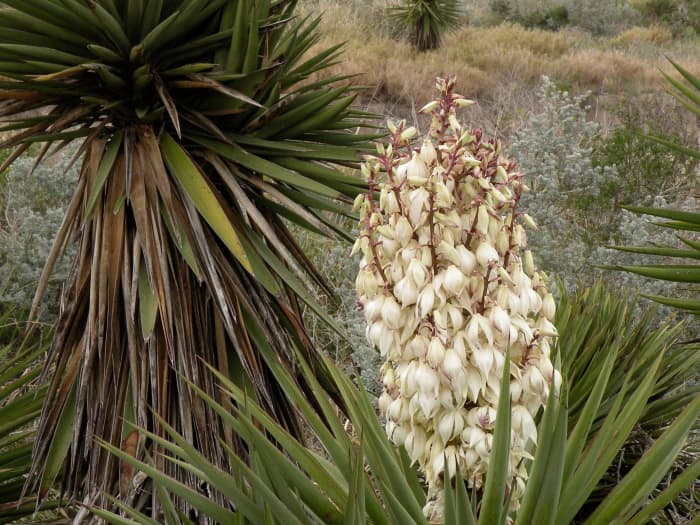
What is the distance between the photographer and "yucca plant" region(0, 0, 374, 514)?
241cm

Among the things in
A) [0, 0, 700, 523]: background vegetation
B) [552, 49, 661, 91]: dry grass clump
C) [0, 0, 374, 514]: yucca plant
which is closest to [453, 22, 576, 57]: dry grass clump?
[552, 49, 661, 91]: dry grass clump

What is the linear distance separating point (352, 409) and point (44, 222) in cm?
347

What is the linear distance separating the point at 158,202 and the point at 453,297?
143 centimetres

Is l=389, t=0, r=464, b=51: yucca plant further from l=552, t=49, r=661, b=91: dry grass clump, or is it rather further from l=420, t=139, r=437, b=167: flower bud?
l=420, t=139, r=437, b=167: flower bud

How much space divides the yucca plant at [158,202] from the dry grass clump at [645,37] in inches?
557

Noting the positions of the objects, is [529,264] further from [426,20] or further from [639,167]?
[426,20]

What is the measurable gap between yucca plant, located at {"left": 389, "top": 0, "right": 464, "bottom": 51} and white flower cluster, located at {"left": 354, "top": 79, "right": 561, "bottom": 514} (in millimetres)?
11552

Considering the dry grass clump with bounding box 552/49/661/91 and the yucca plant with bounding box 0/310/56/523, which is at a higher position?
the dry grass clump with bounding box 552/49/661/91

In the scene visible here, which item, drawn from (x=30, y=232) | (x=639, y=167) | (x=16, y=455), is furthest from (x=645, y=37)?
(x=16, y=455)

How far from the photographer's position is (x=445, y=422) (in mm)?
1368

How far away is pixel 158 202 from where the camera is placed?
2473 millimetres

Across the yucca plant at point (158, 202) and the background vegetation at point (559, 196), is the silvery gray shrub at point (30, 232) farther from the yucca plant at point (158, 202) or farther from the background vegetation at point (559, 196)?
the yucca plant at point (158, 202)

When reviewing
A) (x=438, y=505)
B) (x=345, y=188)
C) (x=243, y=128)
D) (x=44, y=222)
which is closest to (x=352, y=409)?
(x=438, y=505)

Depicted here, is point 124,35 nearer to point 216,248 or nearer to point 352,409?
point 216,248
